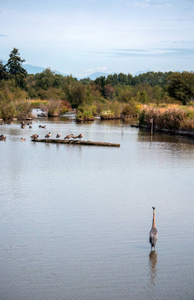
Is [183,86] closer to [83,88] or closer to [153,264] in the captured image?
[83,88]

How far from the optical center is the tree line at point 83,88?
66562 mm

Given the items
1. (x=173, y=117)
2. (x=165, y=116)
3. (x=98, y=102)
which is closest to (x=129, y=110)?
(x=98, y=102)

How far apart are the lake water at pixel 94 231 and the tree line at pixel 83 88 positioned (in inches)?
1787

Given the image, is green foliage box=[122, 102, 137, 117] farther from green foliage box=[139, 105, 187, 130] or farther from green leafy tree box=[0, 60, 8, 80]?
green leafy tree box=[0, 60, 8, 80]

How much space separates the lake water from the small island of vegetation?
2441 cm

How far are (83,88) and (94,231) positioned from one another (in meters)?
75.9

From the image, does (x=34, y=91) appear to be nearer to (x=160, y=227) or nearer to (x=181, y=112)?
(x=181, y=112)

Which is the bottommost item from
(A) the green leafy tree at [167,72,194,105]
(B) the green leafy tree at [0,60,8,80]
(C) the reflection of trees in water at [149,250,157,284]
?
(C) the reflection of trees in water at [149,250,157,284]

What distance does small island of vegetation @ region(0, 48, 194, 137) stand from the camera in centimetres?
4755

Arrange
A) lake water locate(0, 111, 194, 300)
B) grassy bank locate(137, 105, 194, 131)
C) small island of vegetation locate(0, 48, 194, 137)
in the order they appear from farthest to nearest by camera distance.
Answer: small island of vegetation locate(0, 48, 194, 137) < grassy bank locate(137, 105, 194, 131) < lake water locate(0, 111, 194, 300)

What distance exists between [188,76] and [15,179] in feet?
169

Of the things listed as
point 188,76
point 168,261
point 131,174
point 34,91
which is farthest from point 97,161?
point 34,91

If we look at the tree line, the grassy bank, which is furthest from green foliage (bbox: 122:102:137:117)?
the grassy bank

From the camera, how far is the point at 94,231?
11.3 m
